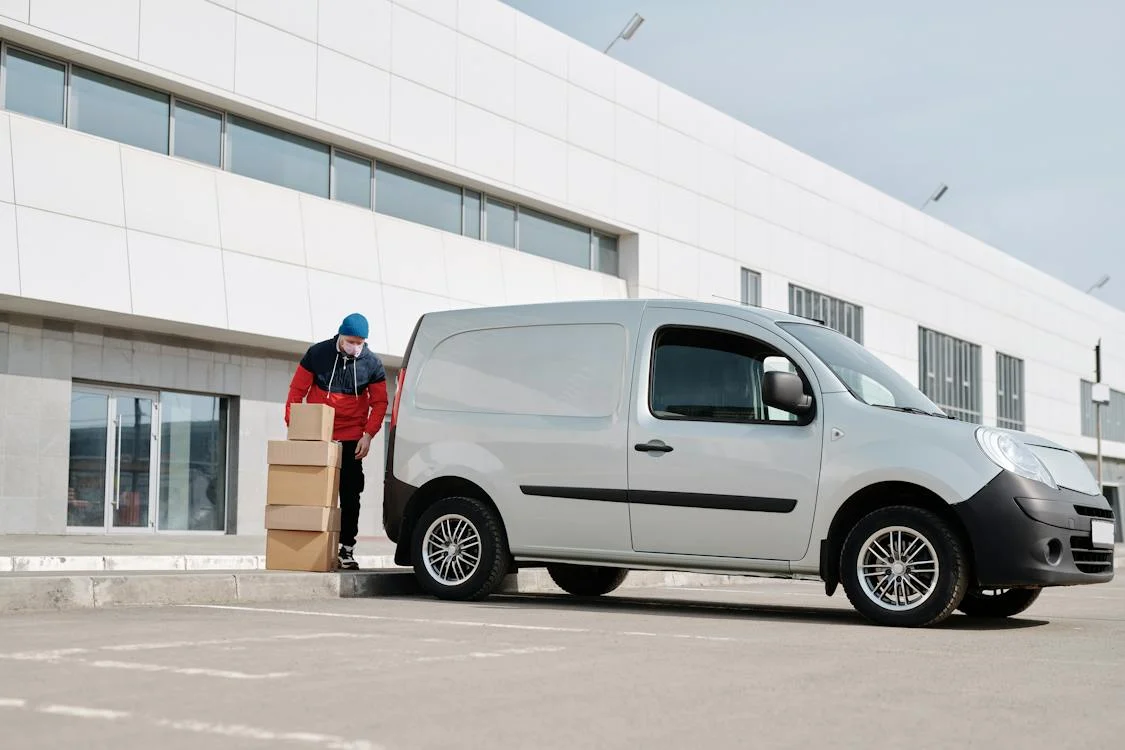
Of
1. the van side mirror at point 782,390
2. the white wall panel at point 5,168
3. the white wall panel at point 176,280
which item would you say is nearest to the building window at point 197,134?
the white wall panel at point 176,280

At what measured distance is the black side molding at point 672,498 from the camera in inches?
326

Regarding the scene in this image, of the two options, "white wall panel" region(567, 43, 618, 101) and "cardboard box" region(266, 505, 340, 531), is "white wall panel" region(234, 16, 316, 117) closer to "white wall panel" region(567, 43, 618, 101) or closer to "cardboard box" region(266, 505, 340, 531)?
"white wall panel" region(567, 43, 618, 101)

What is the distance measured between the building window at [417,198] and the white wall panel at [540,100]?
2.34m

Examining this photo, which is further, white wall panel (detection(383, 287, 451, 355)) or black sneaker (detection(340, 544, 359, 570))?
white wall panel (detection(383, 287, 451, 355))

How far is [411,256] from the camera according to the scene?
24.0 metres

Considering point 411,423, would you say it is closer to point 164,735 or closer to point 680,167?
point 164,735

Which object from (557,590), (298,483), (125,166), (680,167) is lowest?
(557,590)

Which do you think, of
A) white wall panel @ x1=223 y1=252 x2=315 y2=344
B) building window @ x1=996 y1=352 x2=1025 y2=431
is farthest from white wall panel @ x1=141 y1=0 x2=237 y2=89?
building window @ x1=996 y1=352 x2=1025 y2=431

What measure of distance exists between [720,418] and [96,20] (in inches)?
529

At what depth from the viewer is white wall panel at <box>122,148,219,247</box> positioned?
62.8 feet

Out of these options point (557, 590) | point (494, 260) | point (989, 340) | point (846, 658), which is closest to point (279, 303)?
point (494, 260)

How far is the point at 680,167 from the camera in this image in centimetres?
3173

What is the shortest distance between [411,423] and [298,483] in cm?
98

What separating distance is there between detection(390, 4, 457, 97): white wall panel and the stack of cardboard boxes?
49.0 ft
